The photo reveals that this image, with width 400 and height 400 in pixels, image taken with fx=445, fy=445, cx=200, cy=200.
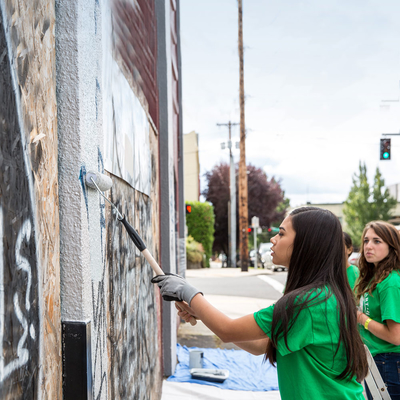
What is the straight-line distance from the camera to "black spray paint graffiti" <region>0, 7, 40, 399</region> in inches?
42.6

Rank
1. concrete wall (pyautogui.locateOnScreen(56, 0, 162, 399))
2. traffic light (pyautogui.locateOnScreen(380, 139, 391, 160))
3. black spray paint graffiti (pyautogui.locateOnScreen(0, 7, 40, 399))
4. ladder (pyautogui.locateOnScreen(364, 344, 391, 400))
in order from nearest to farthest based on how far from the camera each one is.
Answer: black spray paint graffiti (pyautogui.locateOnScreen(0, 7, 40, 399))
concrete wall (pyautogui.locateOnScreen(56, 0, 162, 399))
ladder (pyautogui.locateOnScreen(364, 344, 391, 400))
traffic light (pyautogui.locateOnScreen(380, 139, 391, 160))

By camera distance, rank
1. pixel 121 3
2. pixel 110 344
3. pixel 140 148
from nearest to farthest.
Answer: pixel 110 344, pixel 121 3, pixel 140 148

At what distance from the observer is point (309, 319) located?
5.87 feet

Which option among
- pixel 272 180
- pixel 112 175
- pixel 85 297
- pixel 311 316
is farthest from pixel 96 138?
pixel 272 180

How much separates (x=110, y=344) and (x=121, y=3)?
6.54 feet

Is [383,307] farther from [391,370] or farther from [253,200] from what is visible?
[253,200]

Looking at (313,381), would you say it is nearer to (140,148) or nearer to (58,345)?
(58,345)

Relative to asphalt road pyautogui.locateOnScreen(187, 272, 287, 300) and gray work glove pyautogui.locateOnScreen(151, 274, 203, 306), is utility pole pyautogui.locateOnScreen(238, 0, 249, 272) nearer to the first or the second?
asphalt road pyautogui.locateOnScreen(187, 272, 287, 300)

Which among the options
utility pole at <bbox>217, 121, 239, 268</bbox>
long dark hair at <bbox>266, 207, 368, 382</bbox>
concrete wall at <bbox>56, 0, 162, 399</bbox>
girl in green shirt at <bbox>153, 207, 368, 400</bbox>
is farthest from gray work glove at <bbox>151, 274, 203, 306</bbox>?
utility pole at <bbox>217, 121, 239, 268</bbox>

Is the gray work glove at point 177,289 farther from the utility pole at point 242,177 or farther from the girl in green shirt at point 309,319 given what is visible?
the utility pole at point 242,177

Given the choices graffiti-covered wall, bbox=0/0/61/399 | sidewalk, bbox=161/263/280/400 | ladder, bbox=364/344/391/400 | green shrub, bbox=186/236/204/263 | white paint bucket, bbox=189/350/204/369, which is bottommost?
green shrub, bbox=186/236/204/263

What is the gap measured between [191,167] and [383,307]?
114 feet

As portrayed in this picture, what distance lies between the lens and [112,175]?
2283 millimetres

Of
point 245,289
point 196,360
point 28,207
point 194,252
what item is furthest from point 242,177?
point 28,207
